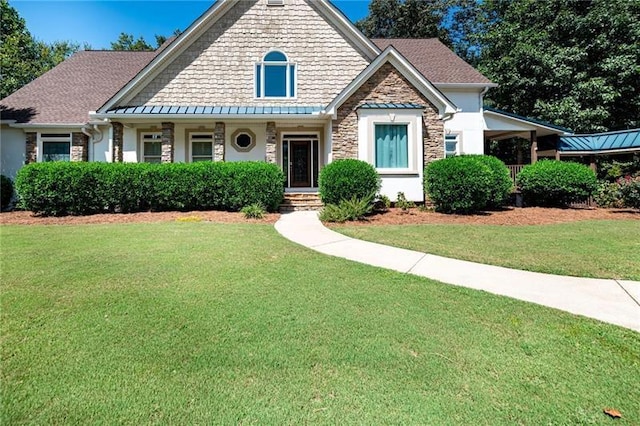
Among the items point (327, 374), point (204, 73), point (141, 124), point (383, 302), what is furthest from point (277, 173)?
point (327, 374)

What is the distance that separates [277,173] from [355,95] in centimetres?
432

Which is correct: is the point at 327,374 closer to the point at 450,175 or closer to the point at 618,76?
the point at 450,175

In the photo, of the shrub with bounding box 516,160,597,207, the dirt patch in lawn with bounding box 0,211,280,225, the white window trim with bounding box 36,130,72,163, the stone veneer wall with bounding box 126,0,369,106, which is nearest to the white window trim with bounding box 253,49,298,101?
the stone veneer wall with bounding box 126,0,369,106

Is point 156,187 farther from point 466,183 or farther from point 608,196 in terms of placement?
point 608,196

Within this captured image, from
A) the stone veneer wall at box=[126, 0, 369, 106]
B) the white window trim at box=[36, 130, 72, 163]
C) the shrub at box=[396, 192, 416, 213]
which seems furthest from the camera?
the white window trim at box=[36, 130, 72, 163]

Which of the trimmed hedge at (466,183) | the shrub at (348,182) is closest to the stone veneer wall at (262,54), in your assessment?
the shrub at (348,182)

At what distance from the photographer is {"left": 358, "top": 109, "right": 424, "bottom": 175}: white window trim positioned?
13164 mm

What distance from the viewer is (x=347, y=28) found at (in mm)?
15164

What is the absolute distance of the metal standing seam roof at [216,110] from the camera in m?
14.0

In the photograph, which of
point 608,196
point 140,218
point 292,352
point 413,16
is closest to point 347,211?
point 140,218

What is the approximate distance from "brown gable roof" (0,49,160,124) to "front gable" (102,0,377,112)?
141 inches

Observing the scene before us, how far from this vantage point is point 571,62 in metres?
22.3

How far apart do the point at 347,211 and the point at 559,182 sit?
8.50 metres

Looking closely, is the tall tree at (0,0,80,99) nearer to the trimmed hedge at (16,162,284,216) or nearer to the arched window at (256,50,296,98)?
the trimmed hedge at (16,162,284,216)
